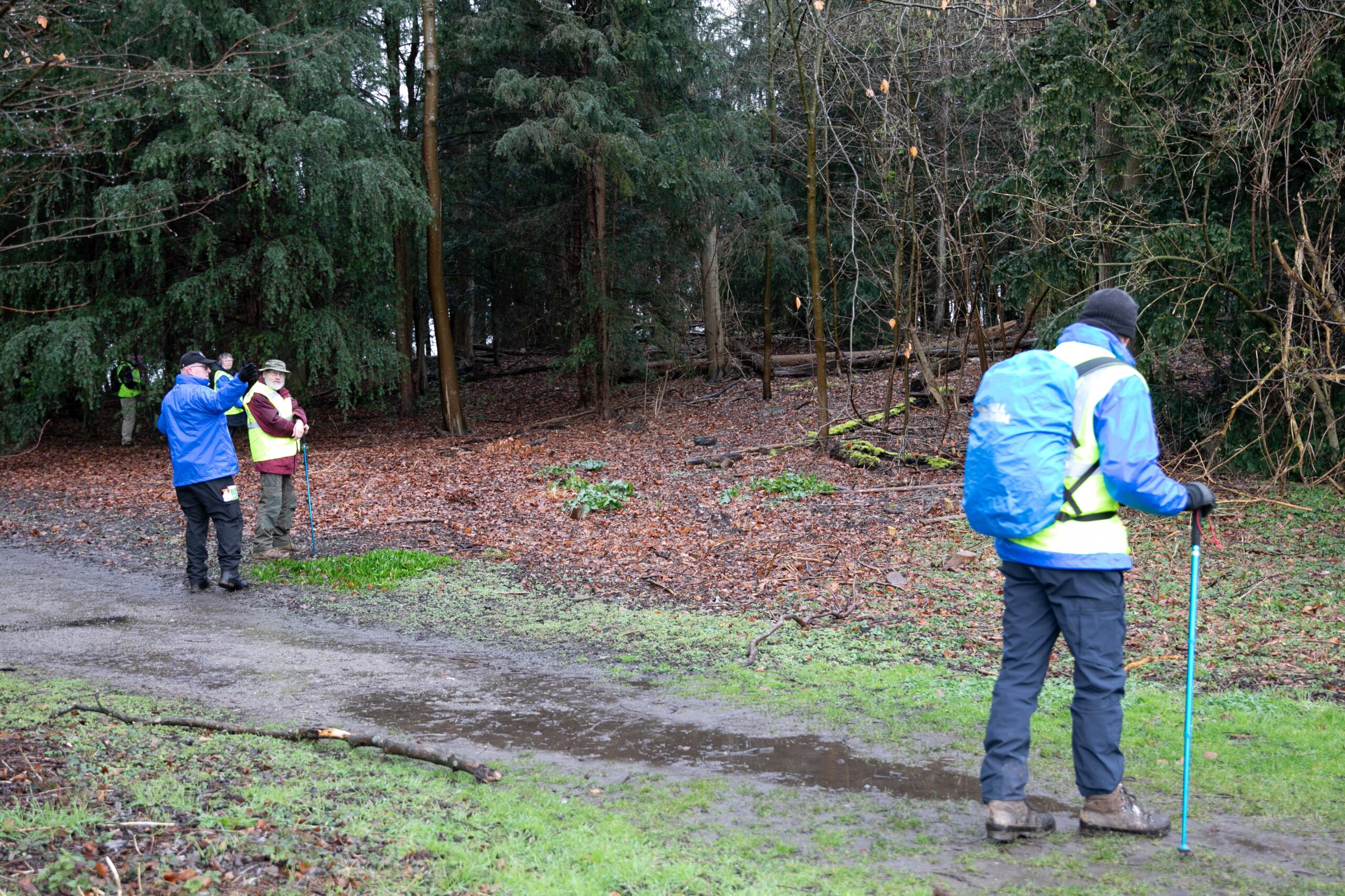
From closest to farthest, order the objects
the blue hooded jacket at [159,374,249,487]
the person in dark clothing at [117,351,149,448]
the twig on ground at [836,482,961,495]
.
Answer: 1. the blue hooded jacket at [159,374,249,487]
2. the twig on ground at [836,482,961,495]
3. the person in dark clothing at [117,351,149,448]

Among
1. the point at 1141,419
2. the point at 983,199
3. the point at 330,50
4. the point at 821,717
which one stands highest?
the point at 330,50

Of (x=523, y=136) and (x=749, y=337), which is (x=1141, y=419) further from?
(x=749, y=337)

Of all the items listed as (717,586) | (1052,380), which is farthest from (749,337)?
(1052,380)

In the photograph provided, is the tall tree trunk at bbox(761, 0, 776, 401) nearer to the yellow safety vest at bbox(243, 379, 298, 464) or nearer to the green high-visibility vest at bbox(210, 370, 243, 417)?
the yellow safety vest at bbox(243, 379, 298, 464)

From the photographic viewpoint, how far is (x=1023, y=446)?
13.0 feet

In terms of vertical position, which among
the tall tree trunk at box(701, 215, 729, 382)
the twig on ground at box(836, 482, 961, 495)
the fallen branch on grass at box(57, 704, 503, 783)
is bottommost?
the fallen branch on grass at box(57, 704, 503, 783)

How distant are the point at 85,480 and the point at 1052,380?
55.2 feet

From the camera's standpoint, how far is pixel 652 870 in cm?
367

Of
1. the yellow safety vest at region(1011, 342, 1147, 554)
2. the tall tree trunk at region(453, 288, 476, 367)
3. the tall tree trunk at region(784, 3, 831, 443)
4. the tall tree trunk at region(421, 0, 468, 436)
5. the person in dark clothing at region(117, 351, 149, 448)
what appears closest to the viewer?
the yellow safety vest at region(1011, 342, 1147, 554)

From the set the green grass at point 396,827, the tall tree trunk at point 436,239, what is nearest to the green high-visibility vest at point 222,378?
the green grass at point 396,827

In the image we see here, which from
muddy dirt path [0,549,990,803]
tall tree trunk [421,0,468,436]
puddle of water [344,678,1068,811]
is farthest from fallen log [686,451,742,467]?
puddle of water [344,678,1068,811]

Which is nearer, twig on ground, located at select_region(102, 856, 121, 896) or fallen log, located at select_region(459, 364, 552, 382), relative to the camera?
twig on ground, located at select_region(102, 856, 121, 896)

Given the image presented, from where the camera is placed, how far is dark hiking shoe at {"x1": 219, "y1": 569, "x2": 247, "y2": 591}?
30.0 ft

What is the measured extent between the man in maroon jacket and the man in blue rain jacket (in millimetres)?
8175
